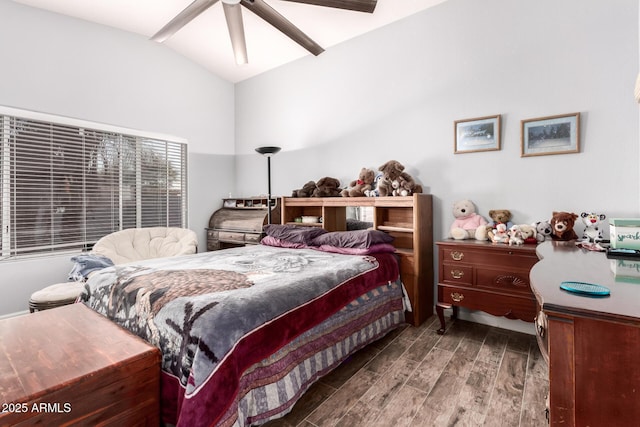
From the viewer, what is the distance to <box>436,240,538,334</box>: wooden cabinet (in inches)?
88.6

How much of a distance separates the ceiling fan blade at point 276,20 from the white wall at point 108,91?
7.78 feet

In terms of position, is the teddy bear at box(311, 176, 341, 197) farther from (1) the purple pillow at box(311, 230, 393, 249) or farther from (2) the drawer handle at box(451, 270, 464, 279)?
(2) the drawer handle at box(451, 270, 464, 279)

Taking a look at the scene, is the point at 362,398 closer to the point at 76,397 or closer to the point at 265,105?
the point at 76,397

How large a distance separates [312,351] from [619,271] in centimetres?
148

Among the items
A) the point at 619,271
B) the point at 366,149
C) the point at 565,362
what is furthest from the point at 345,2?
the point at 565,362

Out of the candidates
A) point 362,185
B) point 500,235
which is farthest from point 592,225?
point 362,185

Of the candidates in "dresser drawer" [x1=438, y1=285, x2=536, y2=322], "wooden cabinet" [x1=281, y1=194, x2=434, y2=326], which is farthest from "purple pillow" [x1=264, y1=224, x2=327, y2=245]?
"dresser drawer" [x1=438, y1=285, x2=536, y2=322]

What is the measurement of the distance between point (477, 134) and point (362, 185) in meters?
1.25

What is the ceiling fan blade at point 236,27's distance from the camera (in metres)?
2.45

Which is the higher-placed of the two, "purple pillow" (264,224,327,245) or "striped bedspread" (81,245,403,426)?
"purple pillow" (264,224,327,245)

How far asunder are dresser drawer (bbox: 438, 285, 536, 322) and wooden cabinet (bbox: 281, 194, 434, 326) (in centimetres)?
30

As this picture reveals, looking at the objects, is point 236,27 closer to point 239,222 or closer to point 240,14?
point 240,14

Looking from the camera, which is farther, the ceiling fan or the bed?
the ceiling fan

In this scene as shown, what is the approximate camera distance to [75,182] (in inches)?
140
